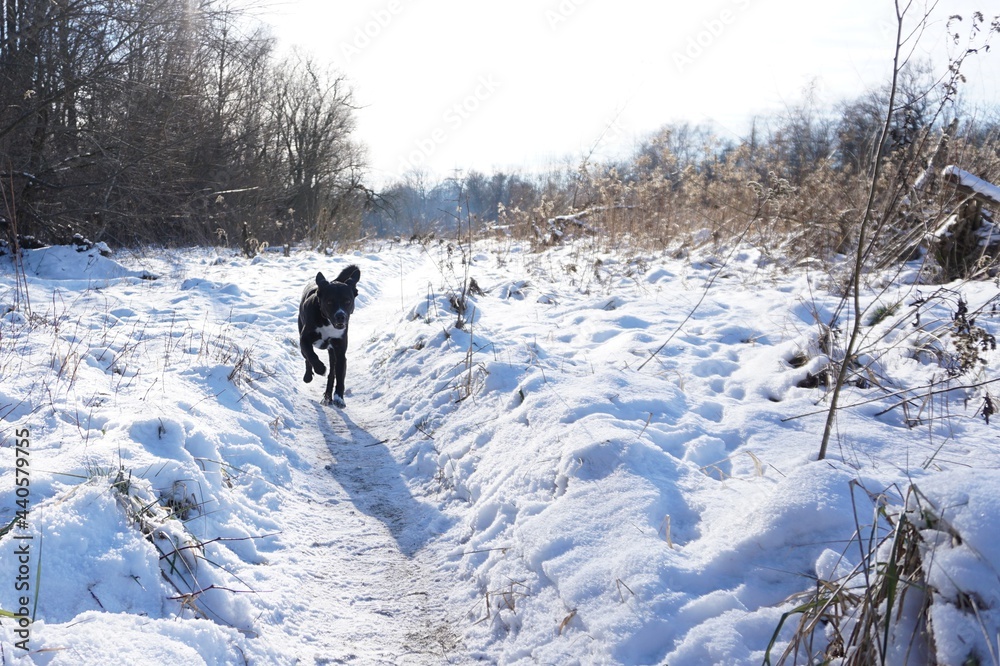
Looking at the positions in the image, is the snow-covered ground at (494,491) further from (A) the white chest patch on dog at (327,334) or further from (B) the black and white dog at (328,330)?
(A) the white chest patch on dog at (327,334)

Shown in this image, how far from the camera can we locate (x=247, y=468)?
374cm

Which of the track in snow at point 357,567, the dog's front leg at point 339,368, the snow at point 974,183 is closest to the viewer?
the track in snow at point 357,567

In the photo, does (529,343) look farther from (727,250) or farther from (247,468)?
(727,250)

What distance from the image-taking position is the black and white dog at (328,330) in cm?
601

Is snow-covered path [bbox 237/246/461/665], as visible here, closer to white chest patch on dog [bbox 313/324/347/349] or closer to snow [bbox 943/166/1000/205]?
white chest patch on dog [bbox 313/324/347/349]

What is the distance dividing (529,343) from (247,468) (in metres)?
2.75

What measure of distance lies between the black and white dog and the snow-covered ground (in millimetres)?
275

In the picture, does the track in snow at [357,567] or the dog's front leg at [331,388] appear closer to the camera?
the track in snow at [357,567]

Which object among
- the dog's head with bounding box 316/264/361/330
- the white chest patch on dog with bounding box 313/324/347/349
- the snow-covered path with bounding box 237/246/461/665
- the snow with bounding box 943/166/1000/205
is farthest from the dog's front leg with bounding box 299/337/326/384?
the snow with bounding box 943/166/1000/205

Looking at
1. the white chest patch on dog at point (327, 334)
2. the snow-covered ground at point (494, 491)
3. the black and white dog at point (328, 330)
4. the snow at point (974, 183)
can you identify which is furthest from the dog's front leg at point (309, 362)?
the snow at point (974, 183)

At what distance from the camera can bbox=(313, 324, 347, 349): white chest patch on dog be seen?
6188 millimetres

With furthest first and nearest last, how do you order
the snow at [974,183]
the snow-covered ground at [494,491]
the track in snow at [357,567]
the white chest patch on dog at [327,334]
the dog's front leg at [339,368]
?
the white chest patch on dog at [327,334] → the dog's front leg at [339,368] → the snow at [974,183] → the track in snow at [357,567] → the snow-covered ground at [494,491]

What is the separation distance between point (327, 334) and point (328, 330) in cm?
4

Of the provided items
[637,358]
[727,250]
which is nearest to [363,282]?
[727,250]
